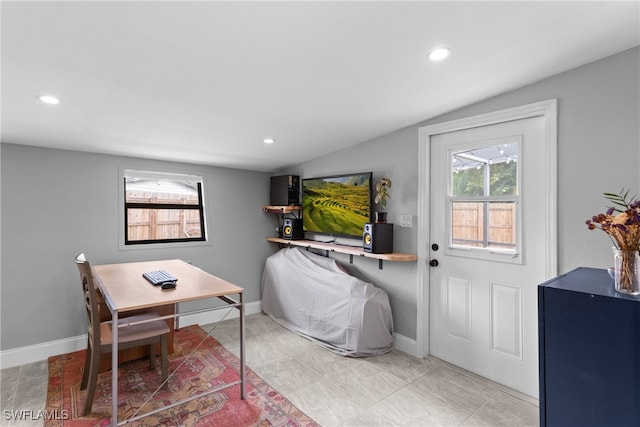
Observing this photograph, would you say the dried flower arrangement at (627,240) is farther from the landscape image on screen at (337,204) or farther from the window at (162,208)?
the window at (162,208)

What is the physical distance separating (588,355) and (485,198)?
1389 millimetres

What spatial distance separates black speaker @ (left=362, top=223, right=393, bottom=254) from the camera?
2865 mm

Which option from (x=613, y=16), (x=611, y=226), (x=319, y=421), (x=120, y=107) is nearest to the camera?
(x=611, y=226)

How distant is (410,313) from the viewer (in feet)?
9.50

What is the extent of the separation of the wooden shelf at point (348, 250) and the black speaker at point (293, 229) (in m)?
0.08

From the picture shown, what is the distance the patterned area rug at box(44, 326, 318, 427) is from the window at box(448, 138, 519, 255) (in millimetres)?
1879

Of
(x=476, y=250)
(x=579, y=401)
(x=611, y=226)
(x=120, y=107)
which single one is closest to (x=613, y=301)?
(x=611, y=226)

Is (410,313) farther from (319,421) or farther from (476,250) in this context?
(319,421)

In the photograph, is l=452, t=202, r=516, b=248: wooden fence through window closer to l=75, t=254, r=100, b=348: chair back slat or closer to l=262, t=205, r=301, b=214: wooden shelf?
l=262, t=205, r=301, b=214: wooden shelf

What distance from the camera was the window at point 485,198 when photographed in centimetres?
234

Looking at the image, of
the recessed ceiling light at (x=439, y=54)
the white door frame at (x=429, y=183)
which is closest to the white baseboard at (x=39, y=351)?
the white door frame at (x=429, y=183)

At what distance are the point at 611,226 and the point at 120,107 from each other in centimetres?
292

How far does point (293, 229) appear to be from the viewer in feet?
12.9

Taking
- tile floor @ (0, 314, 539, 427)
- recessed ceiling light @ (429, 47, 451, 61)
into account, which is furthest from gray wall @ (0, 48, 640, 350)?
recessed ceiling light @ (429, 47, 451, 61)
